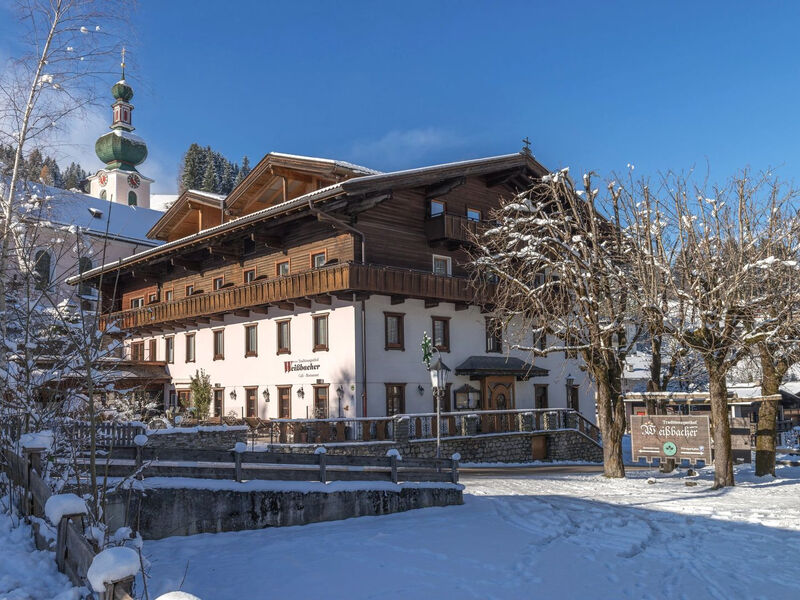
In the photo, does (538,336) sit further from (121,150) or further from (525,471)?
(121,150)

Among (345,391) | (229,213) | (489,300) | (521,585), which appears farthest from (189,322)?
(521,585)

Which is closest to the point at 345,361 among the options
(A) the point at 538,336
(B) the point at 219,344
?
(A) the point at 538,336

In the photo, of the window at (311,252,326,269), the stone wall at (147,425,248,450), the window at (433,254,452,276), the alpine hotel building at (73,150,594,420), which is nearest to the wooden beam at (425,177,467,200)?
the alpine hotel building at (73,150,594,420)

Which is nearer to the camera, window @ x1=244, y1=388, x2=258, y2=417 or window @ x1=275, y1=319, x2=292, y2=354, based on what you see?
window @ x1=275, y1=319, x2=292, y2=354

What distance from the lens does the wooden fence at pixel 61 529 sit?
18.3 feet

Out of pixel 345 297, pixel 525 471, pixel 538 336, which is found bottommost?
pixel 525 471

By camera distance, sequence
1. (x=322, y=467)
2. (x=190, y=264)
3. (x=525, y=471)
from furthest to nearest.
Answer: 1. (x=190, y=264)
2. (x=525, y=471)
3. (x=322, y=467)

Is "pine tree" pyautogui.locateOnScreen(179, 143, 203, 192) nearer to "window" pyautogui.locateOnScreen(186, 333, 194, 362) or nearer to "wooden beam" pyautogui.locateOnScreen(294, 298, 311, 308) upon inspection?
"window" pyautogui.locateOnScreen(186, 333, 194, 362)

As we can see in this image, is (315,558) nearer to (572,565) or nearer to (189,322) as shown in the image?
(572,565)

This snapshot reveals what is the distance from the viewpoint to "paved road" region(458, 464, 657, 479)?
2375 cm

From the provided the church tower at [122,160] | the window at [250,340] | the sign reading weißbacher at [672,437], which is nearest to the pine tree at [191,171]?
the church tower at [122,160]

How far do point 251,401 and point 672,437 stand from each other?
18.6 meters

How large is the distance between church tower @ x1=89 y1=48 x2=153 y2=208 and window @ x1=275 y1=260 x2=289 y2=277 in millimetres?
49550

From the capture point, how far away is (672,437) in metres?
21.2
